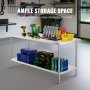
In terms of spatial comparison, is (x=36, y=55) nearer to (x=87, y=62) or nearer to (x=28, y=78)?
(x=28, y=78)

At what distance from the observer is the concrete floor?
358 centimetres

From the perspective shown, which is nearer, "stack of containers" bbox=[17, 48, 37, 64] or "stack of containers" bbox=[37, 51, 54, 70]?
"stack of containers" bbox=[37, 51, 54, 70]

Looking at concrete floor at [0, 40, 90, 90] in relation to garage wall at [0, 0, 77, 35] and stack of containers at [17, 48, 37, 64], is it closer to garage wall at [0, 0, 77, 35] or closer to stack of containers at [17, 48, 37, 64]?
stack of containers at [17, 48, 37, 64]

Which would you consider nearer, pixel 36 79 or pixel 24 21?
pixel 36 79

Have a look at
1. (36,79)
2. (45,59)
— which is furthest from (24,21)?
(36,79)

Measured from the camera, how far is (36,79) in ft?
12.9

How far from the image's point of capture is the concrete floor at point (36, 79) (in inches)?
141

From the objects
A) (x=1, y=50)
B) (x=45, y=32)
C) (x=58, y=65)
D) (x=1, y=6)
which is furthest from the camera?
(x=1, y=6)

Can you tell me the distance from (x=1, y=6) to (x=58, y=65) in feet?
14.4

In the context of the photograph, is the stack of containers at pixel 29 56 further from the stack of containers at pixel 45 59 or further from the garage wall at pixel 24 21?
the garage wall at pixel 24 21

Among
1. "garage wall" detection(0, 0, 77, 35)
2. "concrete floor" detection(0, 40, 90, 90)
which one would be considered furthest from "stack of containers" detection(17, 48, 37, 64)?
"garage wall" detection(0, 0, 77, 35)

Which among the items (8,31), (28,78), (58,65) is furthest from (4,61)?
(8,31)

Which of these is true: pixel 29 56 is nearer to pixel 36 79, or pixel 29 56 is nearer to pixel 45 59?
pixel 45 59

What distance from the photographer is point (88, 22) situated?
7547mm
